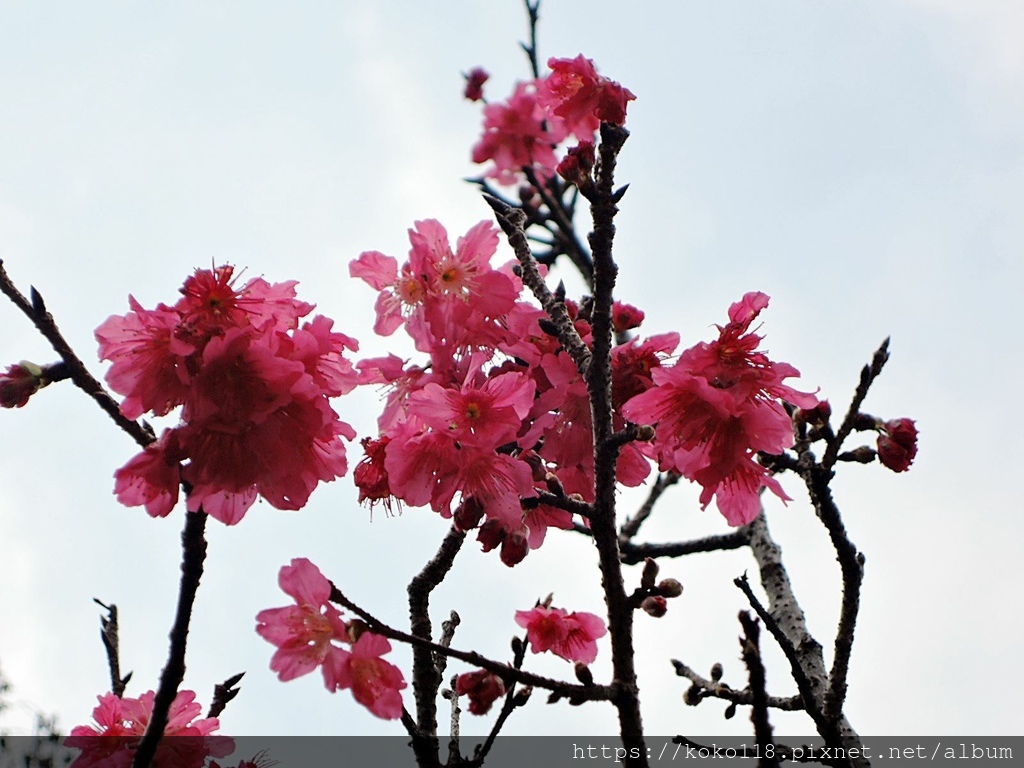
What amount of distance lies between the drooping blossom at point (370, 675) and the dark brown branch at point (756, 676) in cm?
74

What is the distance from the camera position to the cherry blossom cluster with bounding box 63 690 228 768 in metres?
1.90

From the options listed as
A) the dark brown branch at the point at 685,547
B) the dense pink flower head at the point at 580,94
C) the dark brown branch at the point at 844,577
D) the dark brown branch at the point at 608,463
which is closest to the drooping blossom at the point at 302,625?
the dark brown branch at the point at 608,463

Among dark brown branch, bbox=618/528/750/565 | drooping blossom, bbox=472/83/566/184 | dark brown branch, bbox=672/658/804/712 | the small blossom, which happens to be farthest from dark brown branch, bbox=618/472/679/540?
the small blossom

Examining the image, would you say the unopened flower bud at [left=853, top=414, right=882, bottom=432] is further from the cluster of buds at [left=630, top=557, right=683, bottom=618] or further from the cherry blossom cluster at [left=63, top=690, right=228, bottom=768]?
the cherry blossom cluster at [left=63, top=690, right=228, bottom=768]

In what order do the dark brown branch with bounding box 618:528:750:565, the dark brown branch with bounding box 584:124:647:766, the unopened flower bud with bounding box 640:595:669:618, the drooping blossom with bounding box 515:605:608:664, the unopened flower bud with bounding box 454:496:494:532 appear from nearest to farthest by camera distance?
the dark brown branch with bounding box 584:124:647:766
the unopened flower bud with bounding box 454:496:494:532
the unopened flower bud with bounding box 640:595:669:618
the drooping blossom with bounding box 515:605:608:664
the dark brown branch with bounding box 618:528:750:565

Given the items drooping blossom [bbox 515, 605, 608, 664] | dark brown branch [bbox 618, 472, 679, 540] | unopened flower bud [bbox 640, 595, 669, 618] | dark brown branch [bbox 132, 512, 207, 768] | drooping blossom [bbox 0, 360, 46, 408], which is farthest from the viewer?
dark brown branch [bbox 618, 472, 679, 540]

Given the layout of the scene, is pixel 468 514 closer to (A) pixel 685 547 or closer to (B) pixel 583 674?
(B) pixel 583 674

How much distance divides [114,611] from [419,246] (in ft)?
4.08

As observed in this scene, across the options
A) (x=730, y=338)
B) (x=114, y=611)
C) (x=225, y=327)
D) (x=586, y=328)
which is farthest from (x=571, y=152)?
(x=114, y=611)

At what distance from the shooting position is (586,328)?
82.4 inches

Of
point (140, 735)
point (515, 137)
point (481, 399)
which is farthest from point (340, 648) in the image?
point (515, 137)

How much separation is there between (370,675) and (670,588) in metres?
0.83

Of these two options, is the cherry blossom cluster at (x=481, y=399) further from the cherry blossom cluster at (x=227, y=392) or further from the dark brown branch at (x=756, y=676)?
the dark brown branch at (x=756, y=676)

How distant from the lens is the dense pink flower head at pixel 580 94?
6.75ft
